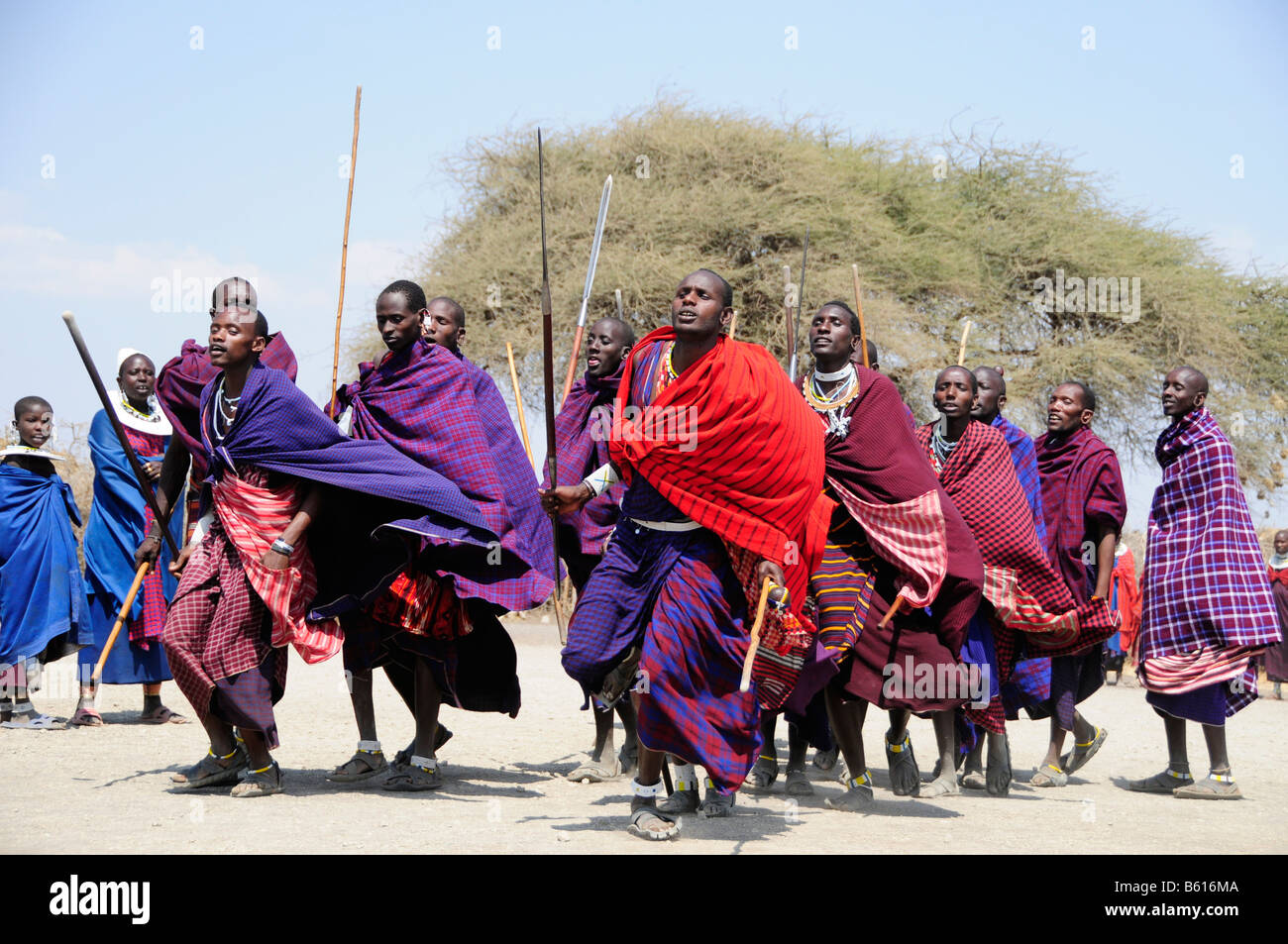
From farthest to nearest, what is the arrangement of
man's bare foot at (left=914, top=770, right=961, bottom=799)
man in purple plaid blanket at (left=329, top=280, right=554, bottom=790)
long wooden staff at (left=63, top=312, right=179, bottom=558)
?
man's bare foot at (left=914, top=770, right=961, bottom=799) → man in purple plaid blanket at (left=329, top=280, right=554, bottom=790) → long wooden staff at (left=63, top=312, right=179, bottom=558)

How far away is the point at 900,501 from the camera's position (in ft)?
22.4

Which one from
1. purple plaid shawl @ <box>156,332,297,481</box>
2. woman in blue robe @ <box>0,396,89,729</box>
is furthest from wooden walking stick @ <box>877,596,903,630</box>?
woman in blue robe @ <box>0,396,89,729</box>

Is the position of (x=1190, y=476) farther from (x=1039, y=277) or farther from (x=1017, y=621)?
(x=1039, y=277)

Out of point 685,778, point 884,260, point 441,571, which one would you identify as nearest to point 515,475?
point 441,571

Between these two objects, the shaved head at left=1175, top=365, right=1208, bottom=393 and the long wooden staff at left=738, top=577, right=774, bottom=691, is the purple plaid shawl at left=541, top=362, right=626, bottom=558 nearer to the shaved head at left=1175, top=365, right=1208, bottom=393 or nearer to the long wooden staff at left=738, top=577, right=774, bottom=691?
the long wooden staff at left=738, top=577, right=774, bottom=691

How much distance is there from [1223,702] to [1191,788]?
1.80 ft

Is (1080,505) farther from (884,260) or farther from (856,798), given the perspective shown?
(884,260)

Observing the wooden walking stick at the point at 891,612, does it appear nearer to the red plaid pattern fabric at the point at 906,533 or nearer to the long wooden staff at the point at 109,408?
the red plaid pattern fabric at the point at 906,533

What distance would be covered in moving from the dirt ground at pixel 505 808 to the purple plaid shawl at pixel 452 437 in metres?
1.10

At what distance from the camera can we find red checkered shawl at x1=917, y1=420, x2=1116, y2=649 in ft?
25.1

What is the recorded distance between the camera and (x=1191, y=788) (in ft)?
26.1

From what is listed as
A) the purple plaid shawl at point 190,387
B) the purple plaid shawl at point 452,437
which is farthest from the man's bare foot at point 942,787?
the purple plaid shawl at point 190,387

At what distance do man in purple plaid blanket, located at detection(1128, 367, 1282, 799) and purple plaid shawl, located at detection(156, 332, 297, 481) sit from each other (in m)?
5.11

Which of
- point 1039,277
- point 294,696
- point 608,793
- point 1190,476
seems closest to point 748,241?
point 1039,277
